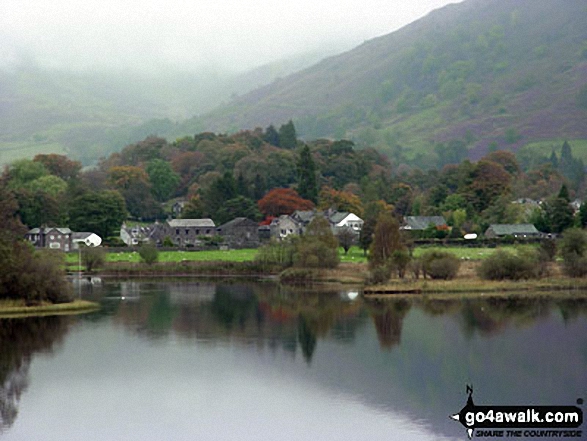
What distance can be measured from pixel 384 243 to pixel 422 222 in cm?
3834

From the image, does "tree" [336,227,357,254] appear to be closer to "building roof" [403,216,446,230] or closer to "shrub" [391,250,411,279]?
"building roof" [403,216,446,230]

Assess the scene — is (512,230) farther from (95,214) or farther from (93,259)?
(95,214)

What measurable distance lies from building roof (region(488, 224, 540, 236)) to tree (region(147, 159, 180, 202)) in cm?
5626

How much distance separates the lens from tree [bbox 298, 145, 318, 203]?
394 ft

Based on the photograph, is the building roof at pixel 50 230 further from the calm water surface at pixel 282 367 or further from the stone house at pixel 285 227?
the calm water surface at pixel 282 367

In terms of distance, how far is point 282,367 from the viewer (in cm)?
3838

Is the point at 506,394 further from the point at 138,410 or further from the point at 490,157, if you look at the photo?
the point at 490,157

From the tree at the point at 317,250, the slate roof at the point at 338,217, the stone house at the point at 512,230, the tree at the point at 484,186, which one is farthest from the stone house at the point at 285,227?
the tree at the point at 317,250

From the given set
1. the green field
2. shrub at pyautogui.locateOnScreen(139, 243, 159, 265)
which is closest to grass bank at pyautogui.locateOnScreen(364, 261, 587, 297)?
the green field

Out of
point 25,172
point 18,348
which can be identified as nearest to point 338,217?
point 25,172

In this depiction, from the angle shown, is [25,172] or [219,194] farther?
[25,172]

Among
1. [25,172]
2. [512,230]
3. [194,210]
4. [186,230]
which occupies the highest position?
[25,172]

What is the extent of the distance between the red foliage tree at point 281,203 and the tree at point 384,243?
48451mm

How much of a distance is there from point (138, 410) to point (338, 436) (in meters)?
7.04
